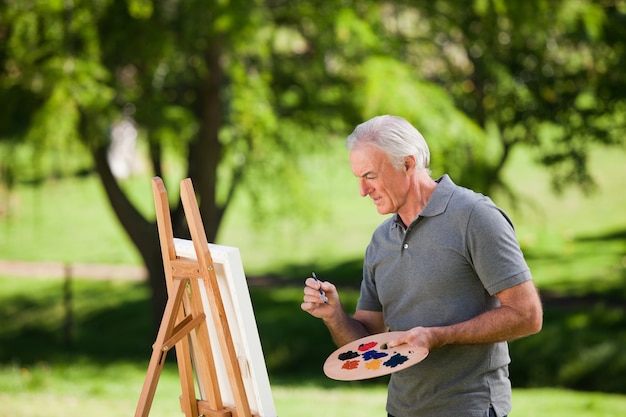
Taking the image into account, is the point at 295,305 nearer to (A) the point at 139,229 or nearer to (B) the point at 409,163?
(A) the point at 139,229

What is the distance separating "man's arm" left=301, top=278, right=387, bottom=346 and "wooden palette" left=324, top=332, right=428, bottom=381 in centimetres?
6

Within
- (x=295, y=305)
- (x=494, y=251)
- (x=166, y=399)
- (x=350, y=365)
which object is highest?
(x=494, y=251)

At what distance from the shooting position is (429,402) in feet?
8.11

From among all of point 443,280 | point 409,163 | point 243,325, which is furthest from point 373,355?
point 409,163

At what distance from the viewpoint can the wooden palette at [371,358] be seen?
92.6 inches

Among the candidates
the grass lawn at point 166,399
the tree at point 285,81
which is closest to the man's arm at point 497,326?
the grass lawn at point 166,399

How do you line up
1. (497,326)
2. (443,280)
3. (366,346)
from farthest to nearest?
1. (366,346)
2. (443,280)
3. (497,326)

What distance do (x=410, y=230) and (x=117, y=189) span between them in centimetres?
759

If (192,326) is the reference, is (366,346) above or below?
below

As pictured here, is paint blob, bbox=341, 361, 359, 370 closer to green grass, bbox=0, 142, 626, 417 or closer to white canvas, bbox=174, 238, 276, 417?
white canvas, bbox=174, 238, 276, 417

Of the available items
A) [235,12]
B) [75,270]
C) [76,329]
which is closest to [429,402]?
[235,12]

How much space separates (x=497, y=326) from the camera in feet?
7.69

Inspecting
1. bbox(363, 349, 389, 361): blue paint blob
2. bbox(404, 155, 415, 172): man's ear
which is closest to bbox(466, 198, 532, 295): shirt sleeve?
bbox(404, 155, 415, 172): man's ear

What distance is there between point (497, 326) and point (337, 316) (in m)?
0.53
